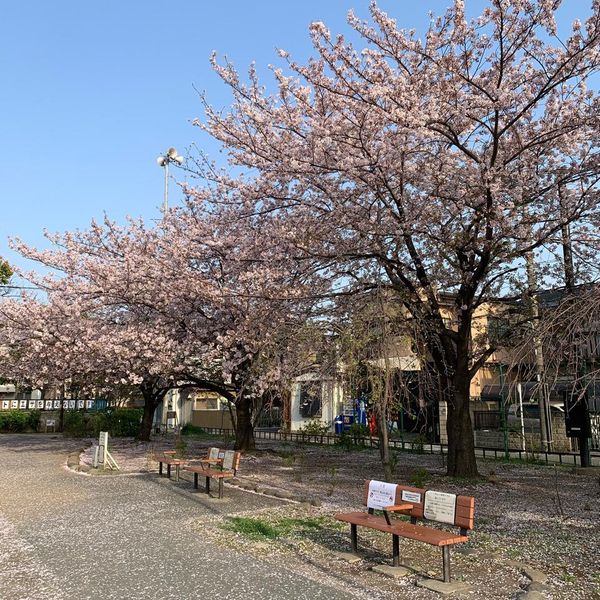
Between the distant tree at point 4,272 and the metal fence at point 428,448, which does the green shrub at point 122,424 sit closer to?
the metal fence at point 428,448

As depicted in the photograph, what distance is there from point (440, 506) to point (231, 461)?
5.36 metres

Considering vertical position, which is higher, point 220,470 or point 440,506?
point 440,506

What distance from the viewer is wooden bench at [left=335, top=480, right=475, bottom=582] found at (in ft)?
17.9

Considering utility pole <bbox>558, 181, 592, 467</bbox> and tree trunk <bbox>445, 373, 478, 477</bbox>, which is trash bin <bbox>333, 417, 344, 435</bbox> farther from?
tree trunk <bbox>445, 373, 478, 477</bbox>

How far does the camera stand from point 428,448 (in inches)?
A: 773

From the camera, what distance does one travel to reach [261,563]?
19.9 feet

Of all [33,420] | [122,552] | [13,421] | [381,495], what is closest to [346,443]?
[381,495]

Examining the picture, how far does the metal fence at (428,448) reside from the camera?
15526 mm

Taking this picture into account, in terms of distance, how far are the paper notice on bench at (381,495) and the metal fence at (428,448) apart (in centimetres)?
993

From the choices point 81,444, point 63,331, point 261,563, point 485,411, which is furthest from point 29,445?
point 261,563

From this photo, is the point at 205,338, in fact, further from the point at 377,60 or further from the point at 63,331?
the point at 377,60

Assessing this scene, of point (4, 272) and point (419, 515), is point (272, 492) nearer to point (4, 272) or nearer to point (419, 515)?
point (419, 515)

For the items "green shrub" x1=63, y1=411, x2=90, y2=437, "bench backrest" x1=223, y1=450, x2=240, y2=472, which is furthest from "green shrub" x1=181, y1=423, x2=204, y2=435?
"bench backrest" x1=223, y1=450, x2=240, y2=472

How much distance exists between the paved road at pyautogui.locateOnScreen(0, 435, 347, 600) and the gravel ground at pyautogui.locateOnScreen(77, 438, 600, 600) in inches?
10.3
